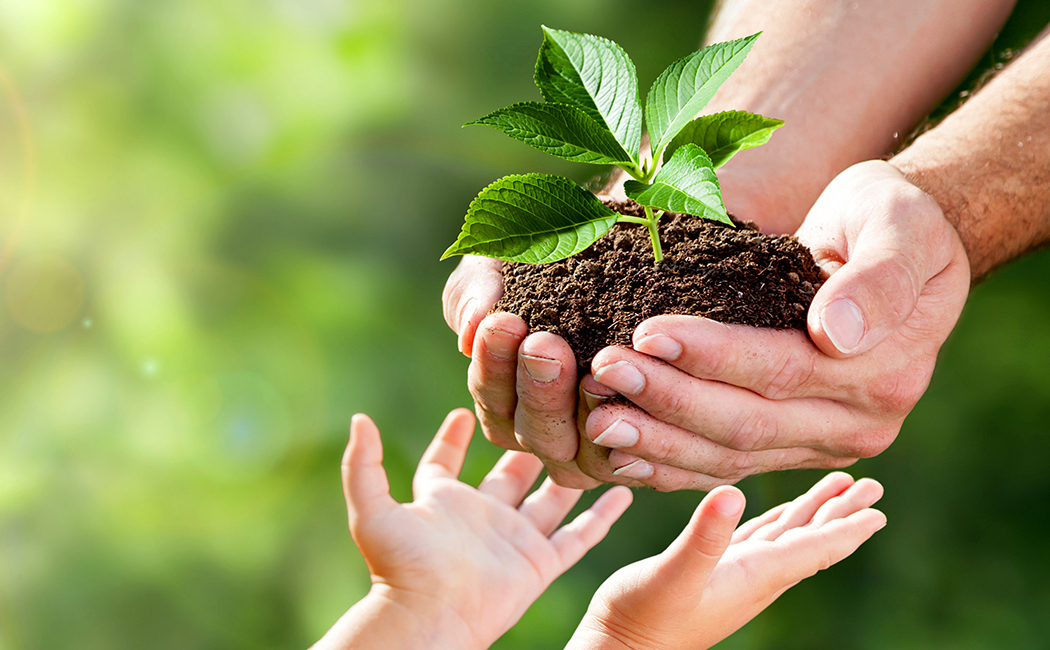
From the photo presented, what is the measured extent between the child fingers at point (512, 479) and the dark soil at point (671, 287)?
587 mm

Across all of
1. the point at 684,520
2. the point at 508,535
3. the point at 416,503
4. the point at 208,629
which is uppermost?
the point at 416,503

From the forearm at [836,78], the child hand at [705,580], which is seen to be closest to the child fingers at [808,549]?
the child hand at [705,580]

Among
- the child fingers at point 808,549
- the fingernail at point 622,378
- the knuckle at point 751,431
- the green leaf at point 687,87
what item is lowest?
the child fingers at point 808,549

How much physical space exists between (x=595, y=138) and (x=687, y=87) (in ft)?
0.33

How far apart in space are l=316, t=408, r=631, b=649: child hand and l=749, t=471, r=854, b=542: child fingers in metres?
0.33

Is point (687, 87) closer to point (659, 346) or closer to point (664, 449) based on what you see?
point (659, 346)

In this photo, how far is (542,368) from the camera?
59 cm

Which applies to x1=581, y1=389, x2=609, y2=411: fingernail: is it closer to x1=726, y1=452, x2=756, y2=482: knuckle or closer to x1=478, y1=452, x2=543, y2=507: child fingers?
x1=726, y1=452, x2=756, y2=482: knuckle

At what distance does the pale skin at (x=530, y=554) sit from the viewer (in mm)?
711

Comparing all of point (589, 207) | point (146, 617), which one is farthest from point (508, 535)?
point (146, 617)

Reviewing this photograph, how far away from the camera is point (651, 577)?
70 cm

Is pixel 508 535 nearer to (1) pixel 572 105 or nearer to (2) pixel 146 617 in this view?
(1) pixel 572 105

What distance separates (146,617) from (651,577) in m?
1.32

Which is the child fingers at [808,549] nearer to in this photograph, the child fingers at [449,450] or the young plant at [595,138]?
the young plant at [595,138]
